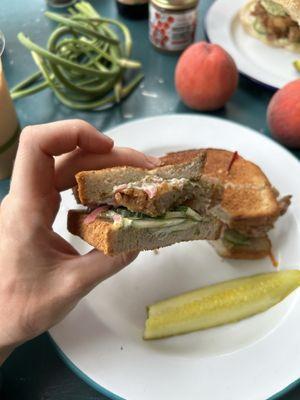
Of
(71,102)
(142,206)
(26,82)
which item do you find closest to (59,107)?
(71,102)

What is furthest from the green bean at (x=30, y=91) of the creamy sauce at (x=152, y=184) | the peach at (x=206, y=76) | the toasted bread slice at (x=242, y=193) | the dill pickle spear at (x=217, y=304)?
the dill pickle spear at (x=217, y=304)

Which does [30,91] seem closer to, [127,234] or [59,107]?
[59,107]

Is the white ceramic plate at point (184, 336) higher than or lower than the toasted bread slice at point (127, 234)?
lower

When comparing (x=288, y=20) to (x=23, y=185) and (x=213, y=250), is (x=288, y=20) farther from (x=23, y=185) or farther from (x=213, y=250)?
(x=23, y=185)

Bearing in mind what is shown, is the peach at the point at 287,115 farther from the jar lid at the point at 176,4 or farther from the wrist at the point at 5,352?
the wrist at the point at 5,352

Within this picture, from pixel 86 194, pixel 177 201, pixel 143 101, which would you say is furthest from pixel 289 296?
pixel 143 101
